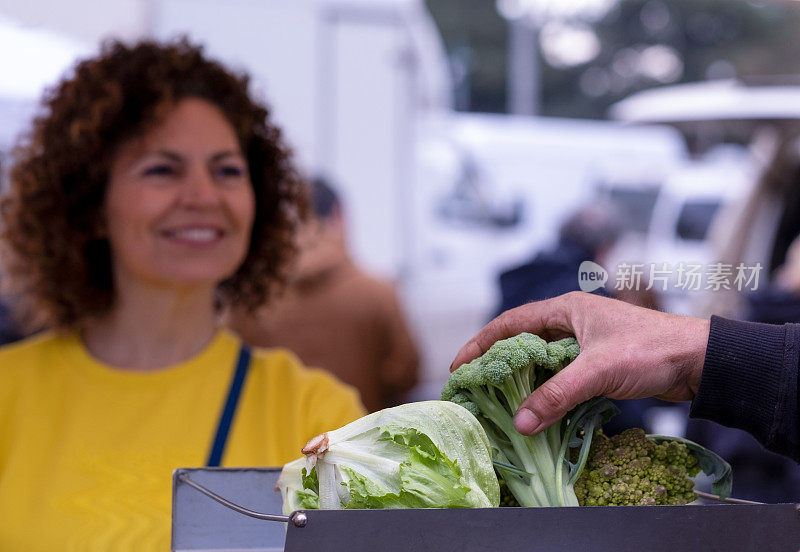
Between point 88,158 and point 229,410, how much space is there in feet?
2.71

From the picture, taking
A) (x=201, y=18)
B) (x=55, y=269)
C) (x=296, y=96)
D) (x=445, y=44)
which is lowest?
(x=55, y=269)

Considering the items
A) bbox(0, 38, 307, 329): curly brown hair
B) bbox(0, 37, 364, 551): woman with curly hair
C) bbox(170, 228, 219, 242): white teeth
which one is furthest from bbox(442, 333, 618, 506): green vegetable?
bbox(0, 38, 307, 329): curly brown hair

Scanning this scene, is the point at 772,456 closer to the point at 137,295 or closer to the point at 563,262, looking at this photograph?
the point at 563,262

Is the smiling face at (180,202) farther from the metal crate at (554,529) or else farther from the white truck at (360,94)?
the metal crate at (554,529)

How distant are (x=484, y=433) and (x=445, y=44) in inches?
805

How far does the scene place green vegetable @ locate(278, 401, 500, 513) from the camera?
3.32ft

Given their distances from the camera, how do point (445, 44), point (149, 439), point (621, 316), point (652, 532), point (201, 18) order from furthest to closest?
point (445, 44)
point (201, 18)
point (149, 439)
point (621, 316)
point (652, 532)

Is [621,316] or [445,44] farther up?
[445,44]

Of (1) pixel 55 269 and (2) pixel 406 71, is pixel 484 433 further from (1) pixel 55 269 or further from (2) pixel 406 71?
(2) pixel 406 71

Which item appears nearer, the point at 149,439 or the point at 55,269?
the point at 149,439

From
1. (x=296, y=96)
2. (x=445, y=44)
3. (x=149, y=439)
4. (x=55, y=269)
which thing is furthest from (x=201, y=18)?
(x=445, y=44)

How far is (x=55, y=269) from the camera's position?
2.46 metres

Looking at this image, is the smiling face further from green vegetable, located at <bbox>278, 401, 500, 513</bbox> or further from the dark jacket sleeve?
the dark jacket sleeve

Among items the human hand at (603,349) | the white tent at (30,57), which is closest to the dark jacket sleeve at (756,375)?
the human hand at (603,349)
